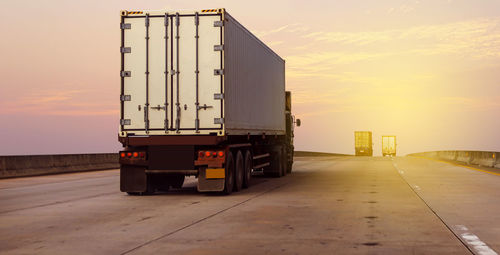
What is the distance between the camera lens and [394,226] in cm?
1030

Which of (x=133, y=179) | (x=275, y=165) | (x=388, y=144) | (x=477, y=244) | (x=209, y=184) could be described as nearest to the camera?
(x=477, y=244)

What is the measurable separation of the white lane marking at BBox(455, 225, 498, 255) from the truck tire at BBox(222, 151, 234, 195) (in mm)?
7147

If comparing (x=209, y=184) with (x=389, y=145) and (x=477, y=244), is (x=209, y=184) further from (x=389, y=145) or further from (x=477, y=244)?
(x=389, y=145)

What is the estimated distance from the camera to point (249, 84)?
18859 millimetres

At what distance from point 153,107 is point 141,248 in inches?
312

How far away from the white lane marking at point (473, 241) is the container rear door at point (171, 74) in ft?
23.6

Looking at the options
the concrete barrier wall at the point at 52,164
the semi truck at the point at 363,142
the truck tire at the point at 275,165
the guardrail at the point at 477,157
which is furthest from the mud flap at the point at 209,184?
the semi truck at the point at 363,142

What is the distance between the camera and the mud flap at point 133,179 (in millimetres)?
16328

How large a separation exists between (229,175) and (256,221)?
5704 mm

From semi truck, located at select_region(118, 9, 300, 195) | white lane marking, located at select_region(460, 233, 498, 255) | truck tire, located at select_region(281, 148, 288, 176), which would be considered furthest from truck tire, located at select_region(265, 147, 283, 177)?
white lane marking, located at select_region(460, 233, 498, 255)

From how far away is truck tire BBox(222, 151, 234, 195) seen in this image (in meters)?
16.2

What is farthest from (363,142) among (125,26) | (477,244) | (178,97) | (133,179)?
(477,244)

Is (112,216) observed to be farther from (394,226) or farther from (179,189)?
(179,189)

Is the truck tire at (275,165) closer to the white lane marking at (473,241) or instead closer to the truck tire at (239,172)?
the truck tire at (239,172)
